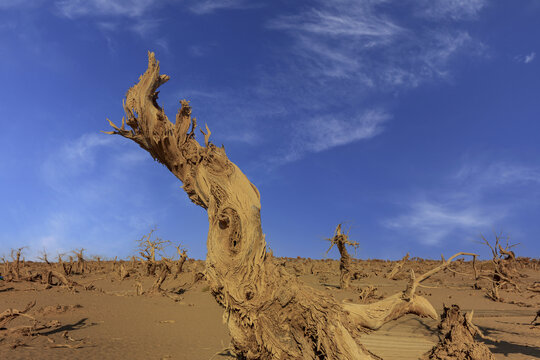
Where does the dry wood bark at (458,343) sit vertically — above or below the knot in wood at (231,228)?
below

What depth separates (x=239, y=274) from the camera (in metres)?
5.84

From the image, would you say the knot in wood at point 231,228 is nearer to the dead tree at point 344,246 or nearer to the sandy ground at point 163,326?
the sandy ground at point 163,326

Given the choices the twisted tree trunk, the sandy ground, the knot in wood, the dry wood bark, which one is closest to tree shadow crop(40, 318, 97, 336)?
the sandy ground

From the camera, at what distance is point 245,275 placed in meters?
5.85

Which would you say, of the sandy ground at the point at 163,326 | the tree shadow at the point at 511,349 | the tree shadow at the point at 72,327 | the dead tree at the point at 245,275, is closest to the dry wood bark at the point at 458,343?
the dead tree at the point at 245,275

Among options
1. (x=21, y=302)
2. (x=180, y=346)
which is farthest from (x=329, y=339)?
(x=21, y=302)

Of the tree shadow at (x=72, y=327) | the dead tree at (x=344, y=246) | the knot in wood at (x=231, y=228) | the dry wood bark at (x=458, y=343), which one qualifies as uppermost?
the dead tree at (x=344, y=246)

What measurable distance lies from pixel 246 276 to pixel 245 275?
23 mm

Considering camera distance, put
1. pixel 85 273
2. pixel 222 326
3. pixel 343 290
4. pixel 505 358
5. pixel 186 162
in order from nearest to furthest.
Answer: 1. pixel 186 162
2. pixel 505 358
3. pixel 222 326
4. pixel 343 290
5. pixel 85 273

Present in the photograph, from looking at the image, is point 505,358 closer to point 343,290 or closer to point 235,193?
point 235,193

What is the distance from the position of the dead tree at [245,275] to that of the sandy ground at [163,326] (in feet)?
6.44

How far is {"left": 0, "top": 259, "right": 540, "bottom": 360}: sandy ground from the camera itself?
9.02 metres

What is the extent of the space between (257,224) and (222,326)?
8333 mm

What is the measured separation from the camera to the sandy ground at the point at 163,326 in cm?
902
